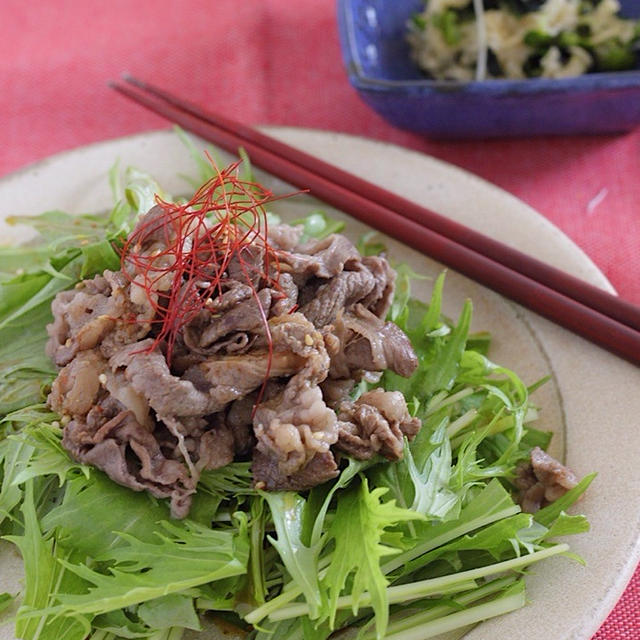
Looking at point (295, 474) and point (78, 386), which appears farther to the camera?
point (78, 386)

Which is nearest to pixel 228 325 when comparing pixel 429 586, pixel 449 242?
pixel 429 586

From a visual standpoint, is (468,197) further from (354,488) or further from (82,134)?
(82,134)

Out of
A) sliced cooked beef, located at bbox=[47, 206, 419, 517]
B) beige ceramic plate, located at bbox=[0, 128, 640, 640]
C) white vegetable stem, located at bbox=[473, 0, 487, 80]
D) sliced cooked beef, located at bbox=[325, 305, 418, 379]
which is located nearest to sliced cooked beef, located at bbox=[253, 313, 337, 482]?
sliced cooked beef, located at bbox=[47, 206, 419, 517]

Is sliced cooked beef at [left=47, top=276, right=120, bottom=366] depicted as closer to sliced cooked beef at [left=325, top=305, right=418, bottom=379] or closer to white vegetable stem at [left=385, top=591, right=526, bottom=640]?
sliced cooked beef at [left=325, top=305, right=418, bottom=379]

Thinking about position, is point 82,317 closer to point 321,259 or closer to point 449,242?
point 321,259

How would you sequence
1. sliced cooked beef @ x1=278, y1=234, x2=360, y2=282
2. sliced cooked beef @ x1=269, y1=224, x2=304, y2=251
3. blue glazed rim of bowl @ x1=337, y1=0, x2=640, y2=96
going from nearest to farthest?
sliced cooked beef @ x1=278, y1=234, x2=360, y2=282 < sliced cooked beef @ x1=269, y1=224, x2=304, y2=251 < blue glazed rim of bowl @ x1=337, y1=0, x2=640, y2=96
